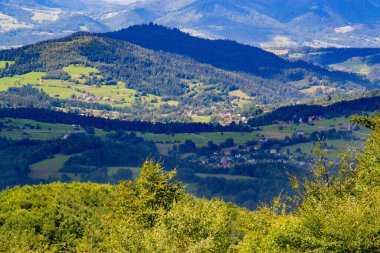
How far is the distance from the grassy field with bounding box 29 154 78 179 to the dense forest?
93.0 metres

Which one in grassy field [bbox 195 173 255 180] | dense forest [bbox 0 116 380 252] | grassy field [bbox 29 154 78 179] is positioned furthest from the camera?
grassy field [bbox 195 173 255 180]

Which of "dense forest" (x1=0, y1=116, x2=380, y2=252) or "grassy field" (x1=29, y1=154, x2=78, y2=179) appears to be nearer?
"dense forest" (x1=0, y1=116, x2=380, y2=252)

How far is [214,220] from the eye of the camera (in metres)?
43.8

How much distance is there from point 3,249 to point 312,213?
23.8 m

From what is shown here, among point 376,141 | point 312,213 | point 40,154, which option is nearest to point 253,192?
point 40,154

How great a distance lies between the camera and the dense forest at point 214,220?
36344 millimetres

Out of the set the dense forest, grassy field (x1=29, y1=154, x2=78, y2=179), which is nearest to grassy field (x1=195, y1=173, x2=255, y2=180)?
grassy field (x1=29, y1=154, x2=78, y2=179)

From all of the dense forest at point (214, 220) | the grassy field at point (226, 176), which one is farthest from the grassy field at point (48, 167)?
the dense forest at point (214, 220)

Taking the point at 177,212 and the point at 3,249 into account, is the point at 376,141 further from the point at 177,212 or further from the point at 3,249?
the point at 3,249

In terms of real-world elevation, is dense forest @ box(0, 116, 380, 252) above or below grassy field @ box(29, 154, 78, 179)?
above

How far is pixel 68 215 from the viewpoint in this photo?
72.6 meters

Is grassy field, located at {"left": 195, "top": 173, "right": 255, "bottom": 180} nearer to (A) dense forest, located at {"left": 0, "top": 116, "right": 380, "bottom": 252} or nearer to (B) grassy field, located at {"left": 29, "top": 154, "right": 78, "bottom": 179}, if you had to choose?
(B) grassy field, located at {"left": 29, "top": 154, "right": 78, "bottom": 179}

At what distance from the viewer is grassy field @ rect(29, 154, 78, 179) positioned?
168 meters

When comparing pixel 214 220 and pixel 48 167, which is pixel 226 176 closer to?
pixel 48 167
